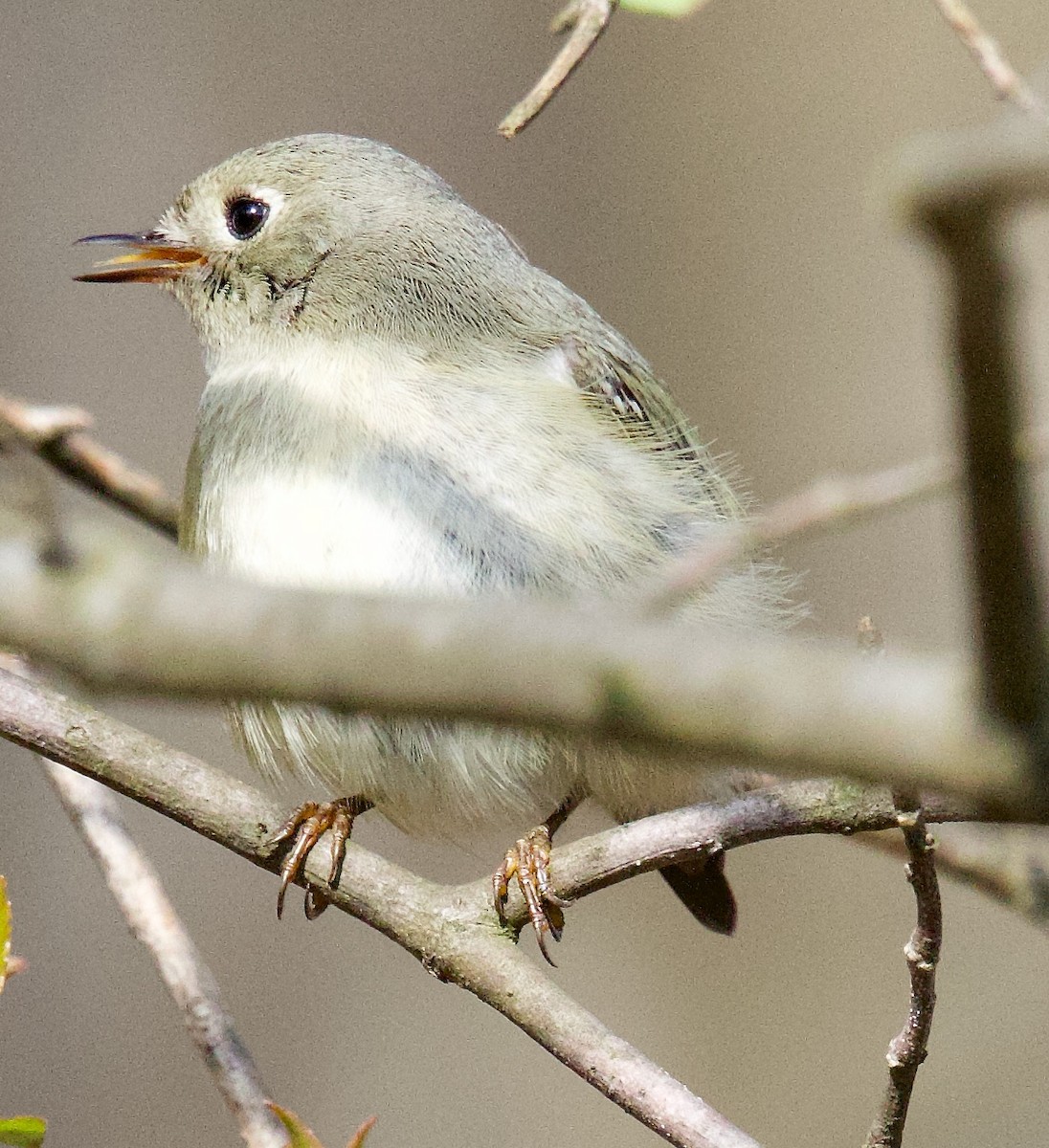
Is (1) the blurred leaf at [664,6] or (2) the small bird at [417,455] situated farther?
(2) the small bird at [417,455]

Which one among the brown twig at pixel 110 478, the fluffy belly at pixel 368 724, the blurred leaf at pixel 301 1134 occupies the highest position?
the brown twig at pixel 110 478

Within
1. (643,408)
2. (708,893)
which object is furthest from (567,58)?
(708,893)

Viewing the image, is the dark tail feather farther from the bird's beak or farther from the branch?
the bird's beak

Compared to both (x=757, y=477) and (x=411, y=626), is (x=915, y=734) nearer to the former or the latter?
(x=411, y=626)

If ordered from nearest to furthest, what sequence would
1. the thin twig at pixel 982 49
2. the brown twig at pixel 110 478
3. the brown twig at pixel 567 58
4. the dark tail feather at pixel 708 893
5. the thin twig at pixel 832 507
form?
the thin twig at pixel 832 507
the thin twig at pixel 982 49
the brown twig at pixel 567 58
the brown twig at pixel 110 478
the dark tail feather at pixel 708 893

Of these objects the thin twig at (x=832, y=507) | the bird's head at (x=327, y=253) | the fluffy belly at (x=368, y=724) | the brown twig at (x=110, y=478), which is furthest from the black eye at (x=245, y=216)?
the thin twig at (x=832, y=507)

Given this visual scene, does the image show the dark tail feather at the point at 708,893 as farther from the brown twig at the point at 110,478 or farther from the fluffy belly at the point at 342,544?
the brown twig at the point at 110,478

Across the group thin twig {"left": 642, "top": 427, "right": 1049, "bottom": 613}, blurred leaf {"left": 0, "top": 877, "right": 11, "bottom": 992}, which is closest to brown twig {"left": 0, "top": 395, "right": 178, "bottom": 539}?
blurred leaf {"left": 0, "top": 877, "right": 11, "bottom": 992}

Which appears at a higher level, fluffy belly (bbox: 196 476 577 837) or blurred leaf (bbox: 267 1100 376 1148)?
fluffy belly (bbox: 196 476 577 837)
